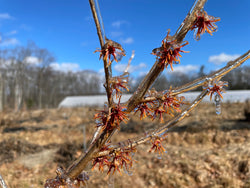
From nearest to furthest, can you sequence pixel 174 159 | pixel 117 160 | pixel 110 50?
pixel 110 50 → pixel 117 160 → pixel 174 159

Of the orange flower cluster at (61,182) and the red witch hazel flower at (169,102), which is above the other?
the red witch hazel flower at (169,102)

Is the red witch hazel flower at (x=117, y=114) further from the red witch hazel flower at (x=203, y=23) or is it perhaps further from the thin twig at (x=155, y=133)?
the red witch hazel flower at (x=203, y=23)

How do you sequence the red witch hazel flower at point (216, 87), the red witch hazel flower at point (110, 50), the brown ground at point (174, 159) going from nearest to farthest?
the red witch hazel flower at point (110, 50) < the red witch hazel flower at point (216, 87) < the brown ground at point (174, 159)

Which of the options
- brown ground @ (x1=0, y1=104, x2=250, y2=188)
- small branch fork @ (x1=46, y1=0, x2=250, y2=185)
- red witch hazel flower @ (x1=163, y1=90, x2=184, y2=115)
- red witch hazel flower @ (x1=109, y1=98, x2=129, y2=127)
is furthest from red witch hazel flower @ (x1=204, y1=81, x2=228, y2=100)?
brown ground @ (x1=0, y1=104, x2=250, y2=188)

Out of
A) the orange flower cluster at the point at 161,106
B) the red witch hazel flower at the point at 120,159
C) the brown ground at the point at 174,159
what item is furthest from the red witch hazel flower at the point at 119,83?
the brown ground at the point at 174,159

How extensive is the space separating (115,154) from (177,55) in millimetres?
455

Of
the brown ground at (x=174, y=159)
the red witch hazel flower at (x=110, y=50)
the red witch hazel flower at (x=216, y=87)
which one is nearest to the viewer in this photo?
the red witch hazel flower at (x=110, y=50)

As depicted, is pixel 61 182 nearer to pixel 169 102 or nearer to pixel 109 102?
pixel 109 102

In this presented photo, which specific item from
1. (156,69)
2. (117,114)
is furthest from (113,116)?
(156,69)

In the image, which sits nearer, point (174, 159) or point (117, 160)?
point (117, 160)

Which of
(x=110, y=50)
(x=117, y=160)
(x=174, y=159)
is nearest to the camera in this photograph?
(x=110, y=50)

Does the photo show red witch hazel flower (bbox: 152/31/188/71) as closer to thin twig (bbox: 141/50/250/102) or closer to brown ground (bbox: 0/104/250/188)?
thin twig (bbox: 141/50/250/102)

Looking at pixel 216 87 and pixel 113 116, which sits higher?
pixel 216 87

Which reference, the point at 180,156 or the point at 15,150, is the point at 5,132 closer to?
the point at 15,150
